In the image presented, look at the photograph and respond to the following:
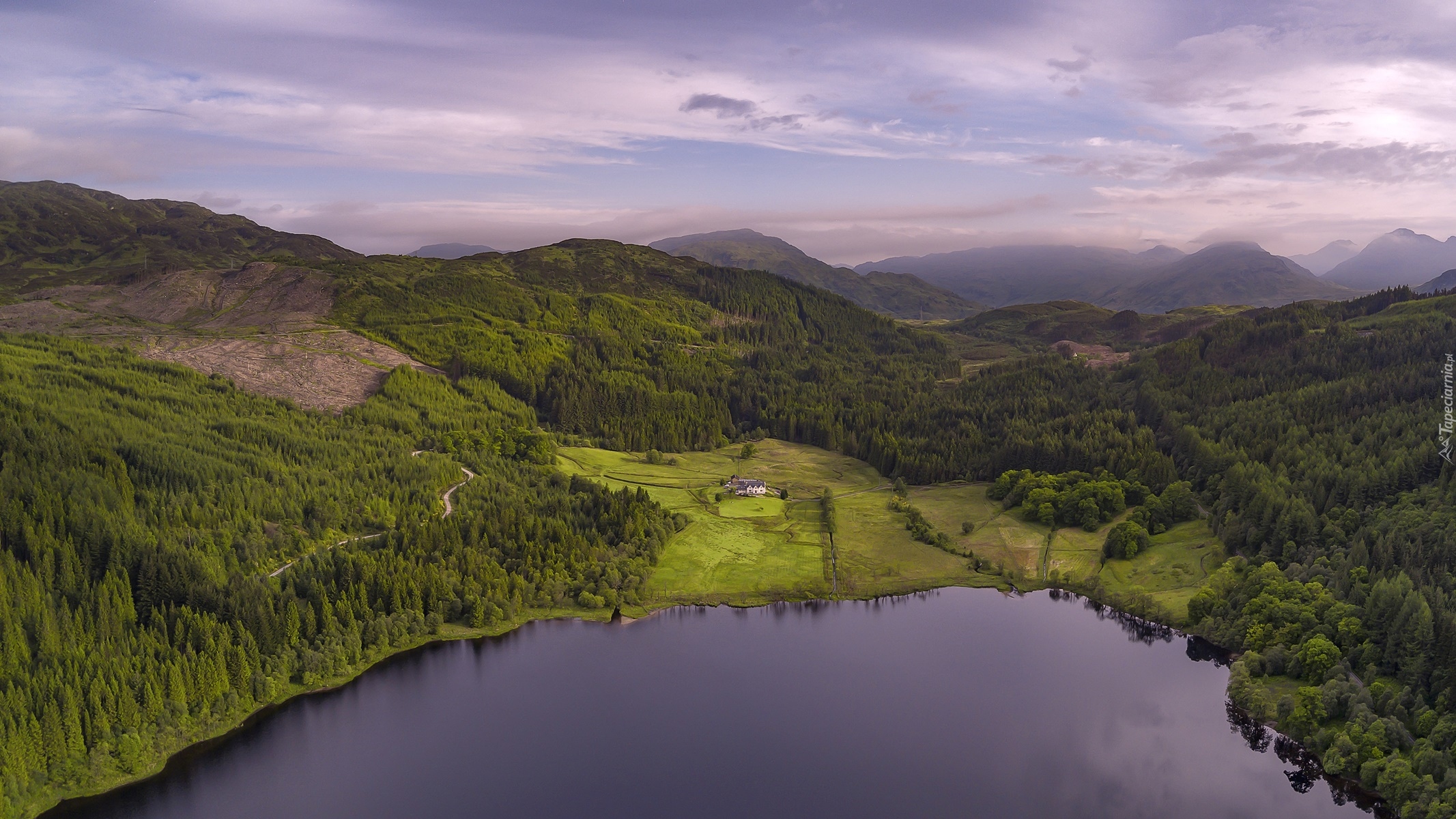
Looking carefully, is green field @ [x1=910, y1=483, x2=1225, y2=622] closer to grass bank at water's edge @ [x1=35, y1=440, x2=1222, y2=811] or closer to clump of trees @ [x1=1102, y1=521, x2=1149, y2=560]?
grass bank at water's edge @ [x1=35, y1=440, x2=1222, y2=811]

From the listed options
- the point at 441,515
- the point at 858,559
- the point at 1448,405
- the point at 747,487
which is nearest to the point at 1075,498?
the point at 858,559

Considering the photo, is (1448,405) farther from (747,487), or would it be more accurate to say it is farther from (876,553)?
(747,487)

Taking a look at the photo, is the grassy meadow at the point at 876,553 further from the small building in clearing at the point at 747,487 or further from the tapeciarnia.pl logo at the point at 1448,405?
the tapeciarnia.pl logo at the point at 1448,405

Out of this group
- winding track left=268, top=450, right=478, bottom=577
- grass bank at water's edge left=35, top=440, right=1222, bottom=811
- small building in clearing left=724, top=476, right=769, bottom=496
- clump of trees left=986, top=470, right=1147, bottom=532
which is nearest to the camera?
winding track left=268, top=450, right=478, bottom=577

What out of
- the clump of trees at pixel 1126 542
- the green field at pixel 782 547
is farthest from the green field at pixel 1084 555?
the green field at pixel 782 547

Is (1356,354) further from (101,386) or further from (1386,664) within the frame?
(101,386)

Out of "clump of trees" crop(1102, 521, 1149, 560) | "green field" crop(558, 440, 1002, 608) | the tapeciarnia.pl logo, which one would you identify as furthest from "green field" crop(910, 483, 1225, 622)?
the tapeciarnia.pl logo

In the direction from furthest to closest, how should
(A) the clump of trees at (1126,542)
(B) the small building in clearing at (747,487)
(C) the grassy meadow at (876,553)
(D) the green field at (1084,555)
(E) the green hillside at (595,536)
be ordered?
(B) the small building in clearing at (747,487), (A) the clump of trees at (1126,542), (C) the grassy meadow at (876,553), (D) the green field at (1084,555), (E) the green hillside at (595,536)
